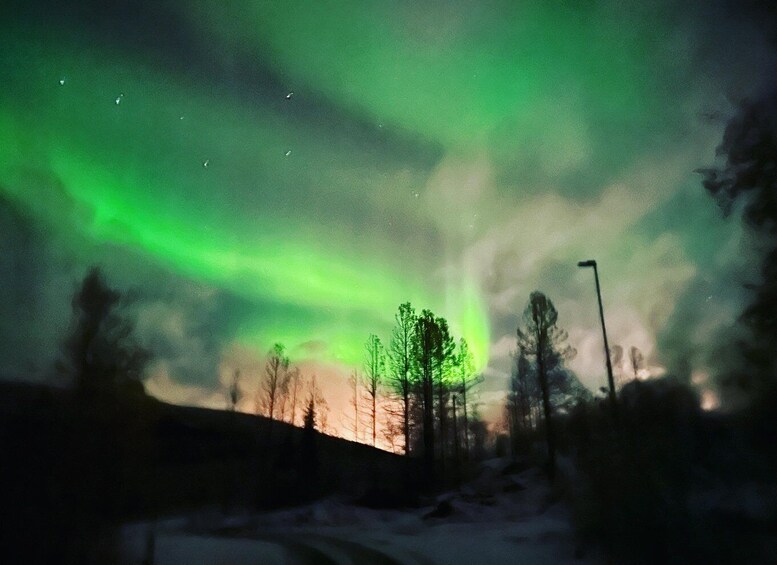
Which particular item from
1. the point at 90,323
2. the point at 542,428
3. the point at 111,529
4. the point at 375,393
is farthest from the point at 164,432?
the point at 375,393

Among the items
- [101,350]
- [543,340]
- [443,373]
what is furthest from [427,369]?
[101,350]

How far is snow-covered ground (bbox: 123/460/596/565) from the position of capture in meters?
7.72

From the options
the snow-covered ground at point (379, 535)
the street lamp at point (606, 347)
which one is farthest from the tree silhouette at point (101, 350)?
the street lamp at point (606, 347)

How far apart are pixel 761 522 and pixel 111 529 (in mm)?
7843

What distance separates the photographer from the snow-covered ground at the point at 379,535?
772 cm

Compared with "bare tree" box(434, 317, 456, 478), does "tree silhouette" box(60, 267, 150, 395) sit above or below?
below

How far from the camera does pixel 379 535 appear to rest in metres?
12.4

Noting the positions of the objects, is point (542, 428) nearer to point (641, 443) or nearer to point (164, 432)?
point (641, 443)

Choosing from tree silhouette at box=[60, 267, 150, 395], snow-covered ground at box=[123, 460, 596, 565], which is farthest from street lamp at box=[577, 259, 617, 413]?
tree silhouette at box=[60, 267, 150, 395]

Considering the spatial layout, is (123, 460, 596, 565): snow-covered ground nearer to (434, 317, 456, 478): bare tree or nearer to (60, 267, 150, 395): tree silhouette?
(60, 267, 150, 395): tree silhouette

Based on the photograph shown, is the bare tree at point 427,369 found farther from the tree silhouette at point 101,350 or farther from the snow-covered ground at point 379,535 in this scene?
the tree silhouette at point 101,350

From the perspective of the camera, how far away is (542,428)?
11547mm

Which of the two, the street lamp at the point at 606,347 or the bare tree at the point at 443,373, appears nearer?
the street lamp at the point at 606,347

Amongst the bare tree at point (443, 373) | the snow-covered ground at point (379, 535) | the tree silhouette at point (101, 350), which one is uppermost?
the bare tree at point (443, 373)
